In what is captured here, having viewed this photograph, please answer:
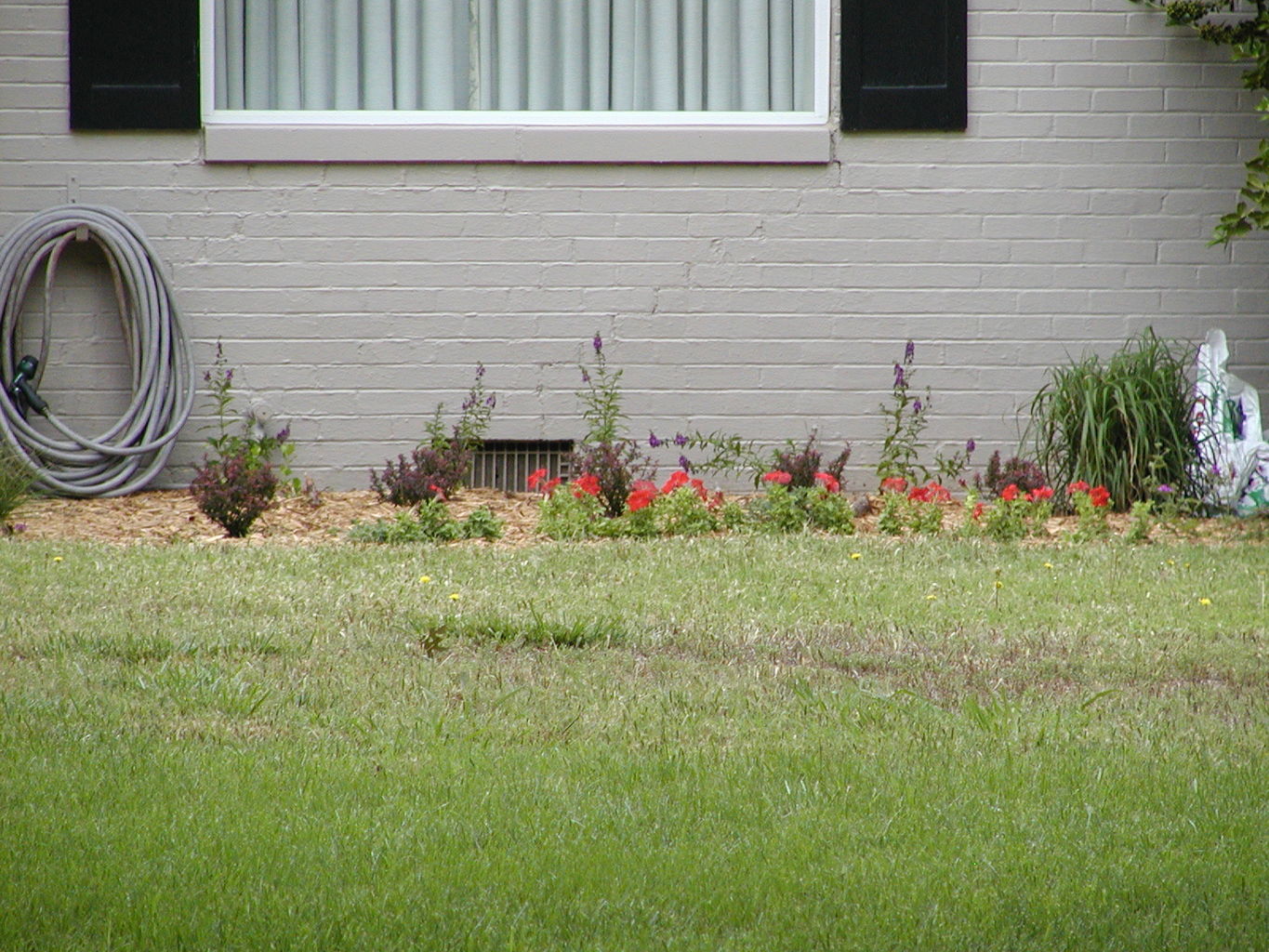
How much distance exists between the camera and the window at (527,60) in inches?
287

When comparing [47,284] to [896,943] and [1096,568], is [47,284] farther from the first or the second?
[896,943]

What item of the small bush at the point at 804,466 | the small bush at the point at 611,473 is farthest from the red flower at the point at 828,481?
the small bush at the point at 611,473

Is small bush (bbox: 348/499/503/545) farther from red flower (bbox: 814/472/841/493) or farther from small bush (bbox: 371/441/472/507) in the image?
red flower (bbox: 814/472/841/493)

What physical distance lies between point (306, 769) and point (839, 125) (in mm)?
5128

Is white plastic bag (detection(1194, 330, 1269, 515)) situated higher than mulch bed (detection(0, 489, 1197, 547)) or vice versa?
white plastic bag (detection(1194, 330, 1269, 515))

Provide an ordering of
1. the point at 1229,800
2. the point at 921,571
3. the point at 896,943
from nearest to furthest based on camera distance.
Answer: the point at 896,943 < the point at 1229,800 < the point at 921,571

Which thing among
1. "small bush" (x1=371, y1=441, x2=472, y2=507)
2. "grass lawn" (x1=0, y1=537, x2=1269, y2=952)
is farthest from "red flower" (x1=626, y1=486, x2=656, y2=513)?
"grass lawn" (x1=0, y1=537, x2=1269, y2=952)

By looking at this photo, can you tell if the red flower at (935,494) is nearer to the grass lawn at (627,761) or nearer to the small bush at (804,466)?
the small bush at (804,466)

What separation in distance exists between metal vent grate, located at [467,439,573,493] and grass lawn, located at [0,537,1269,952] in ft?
7.44

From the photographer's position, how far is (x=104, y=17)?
7012 millimetres

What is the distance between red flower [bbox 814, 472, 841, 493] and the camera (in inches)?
252

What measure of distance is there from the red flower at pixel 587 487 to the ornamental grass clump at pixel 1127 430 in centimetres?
215

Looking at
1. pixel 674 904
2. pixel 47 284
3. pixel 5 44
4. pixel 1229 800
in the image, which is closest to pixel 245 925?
pixel 674 904

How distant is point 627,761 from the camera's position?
2969mm
